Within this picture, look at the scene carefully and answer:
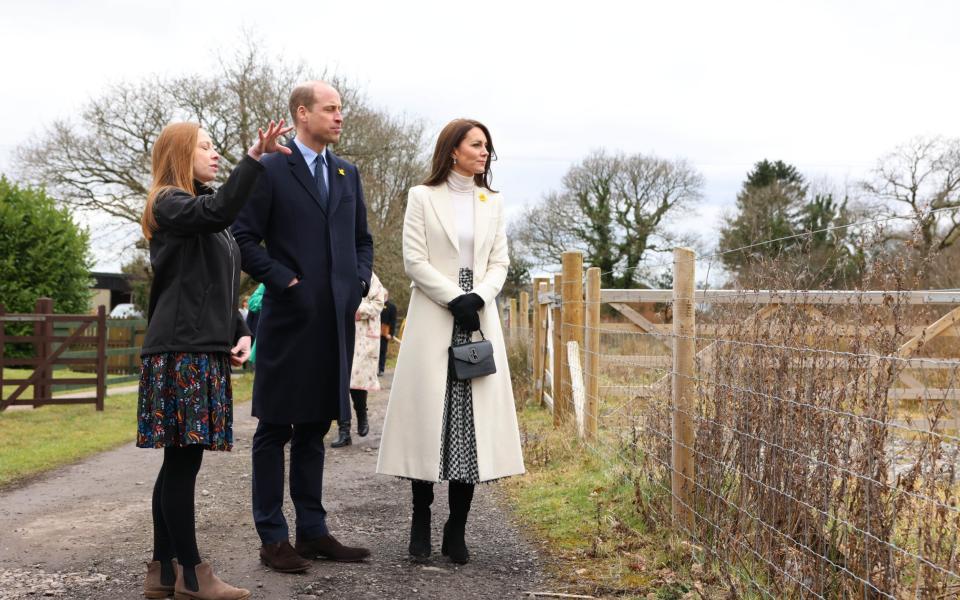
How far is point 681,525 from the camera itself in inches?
184

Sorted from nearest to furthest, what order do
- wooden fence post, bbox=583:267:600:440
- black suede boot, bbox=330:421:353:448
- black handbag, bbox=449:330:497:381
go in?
black handbag, bbox=449:330:497:381, wooden fence post, bbox=583:267:600:440, black suede boot, bbox=330:421:353:448

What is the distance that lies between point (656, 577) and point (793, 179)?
4812 cm

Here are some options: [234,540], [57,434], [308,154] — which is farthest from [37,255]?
[308,154]

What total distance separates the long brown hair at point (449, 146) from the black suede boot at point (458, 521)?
150 centimetres

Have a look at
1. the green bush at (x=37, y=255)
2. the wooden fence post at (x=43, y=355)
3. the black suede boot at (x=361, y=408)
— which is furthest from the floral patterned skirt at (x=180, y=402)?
the green bush at (x=37, y=255)

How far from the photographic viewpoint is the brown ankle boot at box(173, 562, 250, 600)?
3805 millimetres

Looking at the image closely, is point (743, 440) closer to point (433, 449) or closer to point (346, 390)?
point (433, 449)

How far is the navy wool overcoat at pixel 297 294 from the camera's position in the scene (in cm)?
441

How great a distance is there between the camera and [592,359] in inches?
303

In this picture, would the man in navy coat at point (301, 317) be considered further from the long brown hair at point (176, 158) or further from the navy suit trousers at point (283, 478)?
the long brown hair at point (176, 158)

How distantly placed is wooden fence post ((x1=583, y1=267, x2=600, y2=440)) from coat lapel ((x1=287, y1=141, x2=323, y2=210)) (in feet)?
11.5

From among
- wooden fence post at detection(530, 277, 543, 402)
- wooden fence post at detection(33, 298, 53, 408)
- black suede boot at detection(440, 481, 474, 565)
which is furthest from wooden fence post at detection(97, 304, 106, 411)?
black suede boot at detection(440, 481, 474, 565)

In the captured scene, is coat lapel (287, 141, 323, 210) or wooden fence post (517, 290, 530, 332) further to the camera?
wooden fence post (517, 290, 530, 332)

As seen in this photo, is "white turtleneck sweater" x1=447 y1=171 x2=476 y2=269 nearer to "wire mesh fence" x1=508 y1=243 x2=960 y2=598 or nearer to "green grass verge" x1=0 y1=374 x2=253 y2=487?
"wire mesh fence" x1=508 y1=243 x2=960 y2=598
